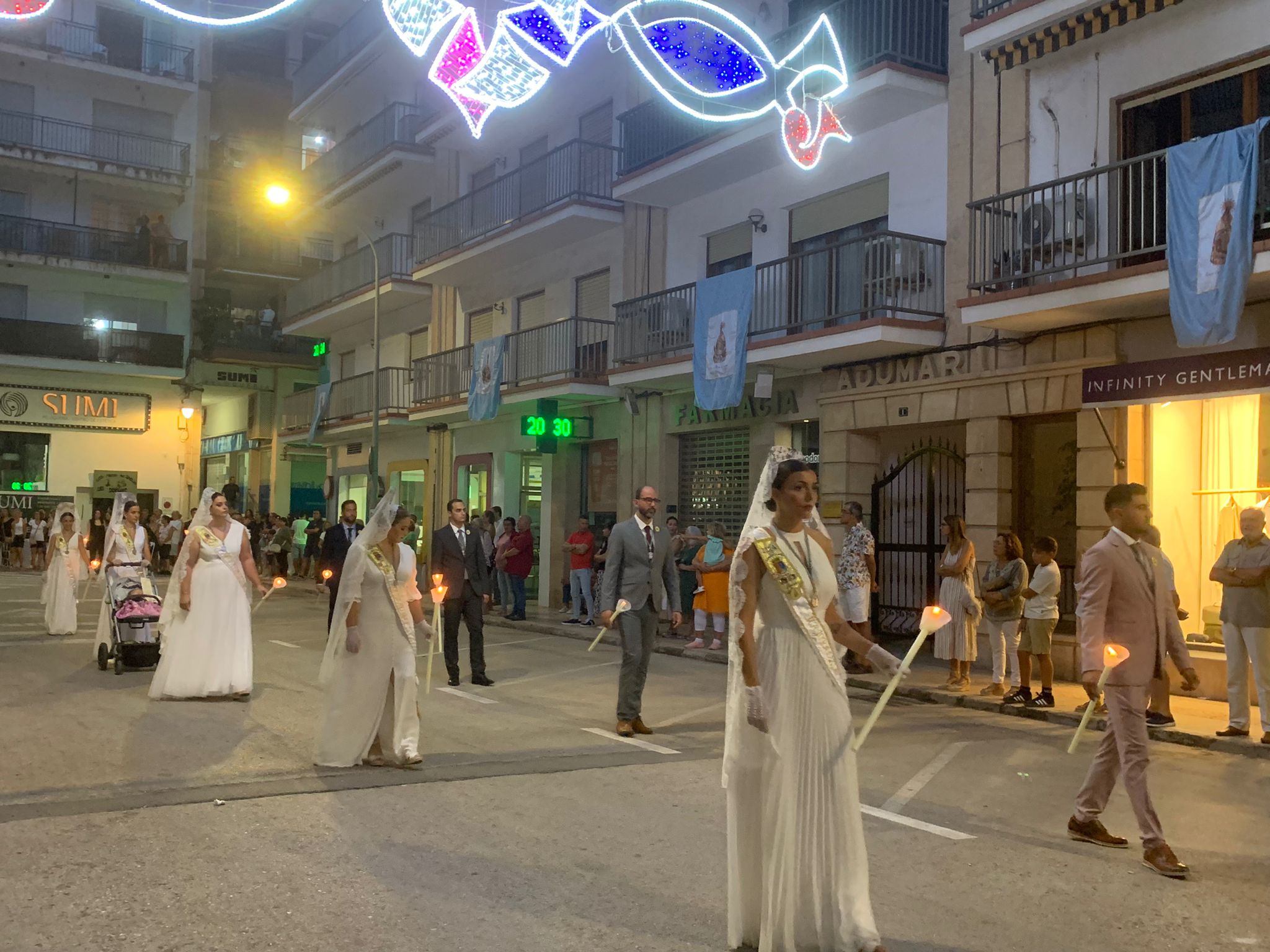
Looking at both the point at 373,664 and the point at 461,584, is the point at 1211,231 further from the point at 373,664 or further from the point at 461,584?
the point at 373,664

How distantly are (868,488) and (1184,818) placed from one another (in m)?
9.96

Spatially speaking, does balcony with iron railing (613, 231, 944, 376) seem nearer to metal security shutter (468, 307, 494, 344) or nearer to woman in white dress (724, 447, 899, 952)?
metal security shutter (468, 307, 494, 344)

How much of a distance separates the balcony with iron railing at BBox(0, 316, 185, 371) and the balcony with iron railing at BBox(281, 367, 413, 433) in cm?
688

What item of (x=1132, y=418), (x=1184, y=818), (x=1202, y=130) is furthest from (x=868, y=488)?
(x=1184, y=818)

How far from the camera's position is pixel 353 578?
7.94 metres

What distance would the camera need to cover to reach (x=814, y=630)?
182 inches

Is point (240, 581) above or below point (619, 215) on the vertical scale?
below

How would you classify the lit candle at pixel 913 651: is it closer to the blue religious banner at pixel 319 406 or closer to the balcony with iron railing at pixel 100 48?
the blue religious banner at pixel 319 406

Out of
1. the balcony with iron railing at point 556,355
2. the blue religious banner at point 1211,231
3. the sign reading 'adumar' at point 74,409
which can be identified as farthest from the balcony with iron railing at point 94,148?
the blue religious banner at point 1211,231

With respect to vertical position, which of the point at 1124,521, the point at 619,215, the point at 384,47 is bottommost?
the point at 1124,521

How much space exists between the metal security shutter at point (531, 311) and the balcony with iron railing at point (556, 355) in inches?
33.2

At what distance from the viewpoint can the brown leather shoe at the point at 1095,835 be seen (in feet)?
20.0

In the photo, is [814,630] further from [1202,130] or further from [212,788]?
[1202,130]

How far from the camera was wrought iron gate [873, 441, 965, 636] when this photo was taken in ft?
52.6
